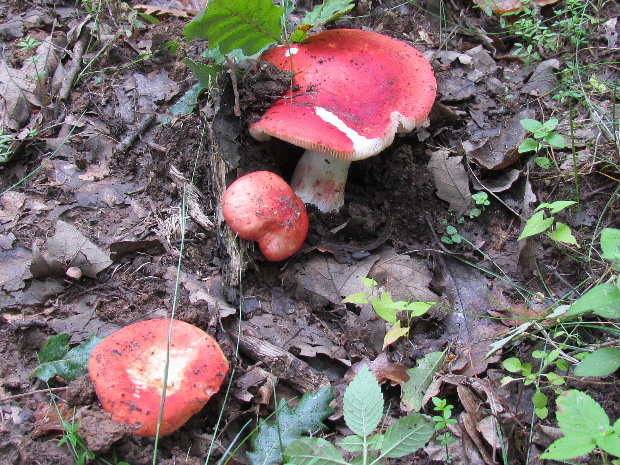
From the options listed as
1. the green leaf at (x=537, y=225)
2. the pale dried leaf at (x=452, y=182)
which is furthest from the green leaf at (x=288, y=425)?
the pale dried leaf at (x=452, y=182)

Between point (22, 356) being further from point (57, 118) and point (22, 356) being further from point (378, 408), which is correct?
point (57, 118)

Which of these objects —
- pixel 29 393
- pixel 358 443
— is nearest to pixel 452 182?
pixel 358 443

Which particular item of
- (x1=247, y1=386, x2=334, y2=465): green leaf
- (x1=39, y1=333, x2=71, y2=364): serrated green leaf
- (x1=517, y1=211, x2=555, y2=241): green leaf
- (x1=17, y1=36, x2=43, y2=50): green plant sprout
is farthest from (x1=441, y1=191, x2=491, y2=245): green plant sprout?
(x1=17, y1=36, x2=43, y2=50): green plant sprout

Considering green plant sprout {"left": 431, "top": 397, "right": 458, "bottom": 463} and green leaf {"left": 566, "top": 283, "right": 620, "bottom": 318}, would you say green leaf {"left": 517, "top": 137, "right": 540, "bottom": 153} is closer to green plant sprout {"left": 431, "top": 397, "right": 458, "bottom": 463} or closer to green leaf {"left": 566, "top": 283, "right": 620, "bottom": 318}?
green leaf {"left": 566, "top": 283, "right": 620, "bottom": 318}

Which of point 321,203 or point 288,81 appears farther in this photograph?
point 321,203

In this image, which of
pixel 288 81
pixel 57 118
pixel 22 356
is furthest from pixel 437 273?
pixel 57 118

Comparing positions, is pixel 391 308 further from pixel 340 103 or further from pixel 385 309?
pixel 340 103

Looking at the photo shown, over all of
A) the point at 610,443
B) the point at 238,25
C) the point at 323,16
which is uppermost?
the point at 238,25
